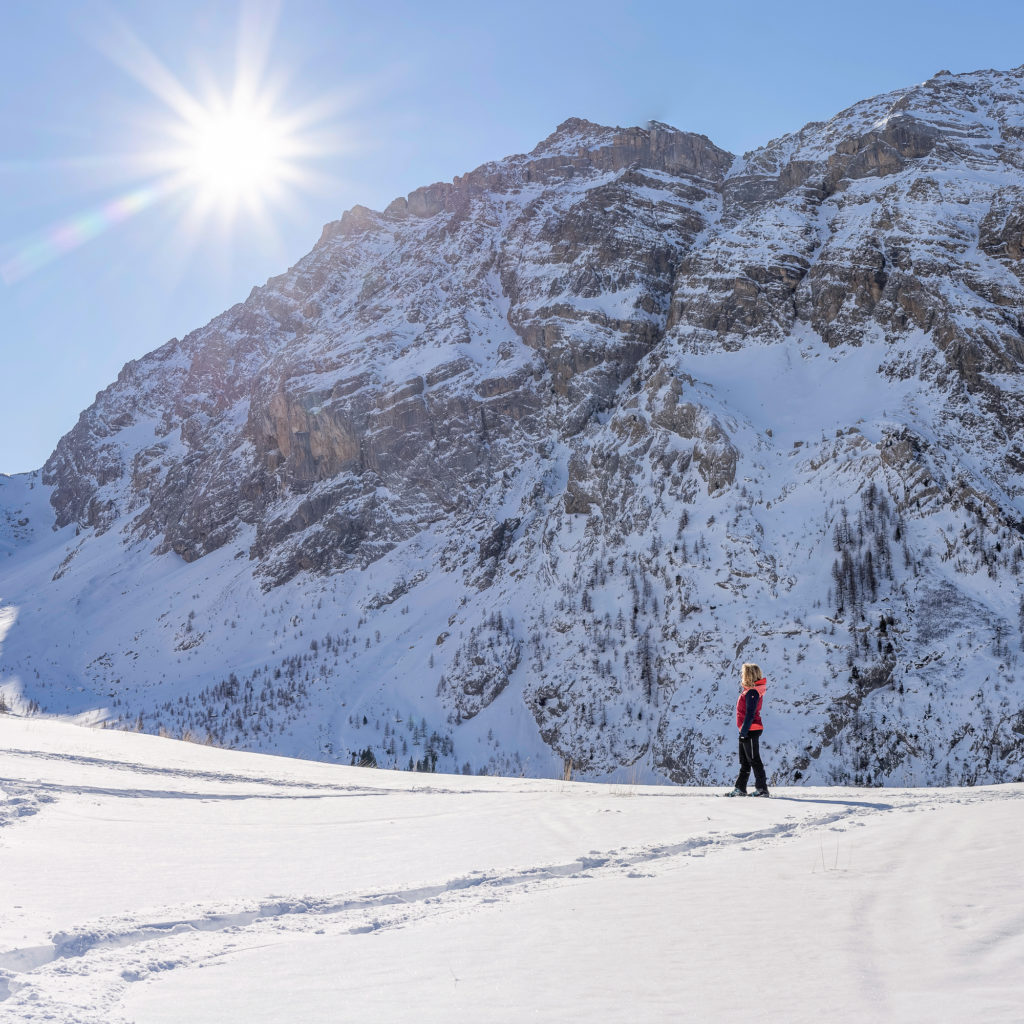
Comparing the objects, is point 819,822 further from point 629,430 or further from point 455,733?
point 629,430

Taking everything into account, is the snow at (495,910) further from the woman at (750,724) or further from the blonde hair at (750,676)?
the blonde hair at (750,676)

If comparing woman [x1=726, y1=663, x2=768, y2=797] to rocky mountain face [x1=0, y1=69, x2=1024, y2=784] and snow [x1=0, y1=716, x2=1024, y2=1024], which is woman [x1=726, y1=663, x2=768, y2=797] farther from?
rocky mountain face [x1=0, y1=69, x2=1024, y2=784]

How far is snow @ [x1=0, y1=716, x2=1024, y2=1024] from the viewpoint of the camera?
2791 mm

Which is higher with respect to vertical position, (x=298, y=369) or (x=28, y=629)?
(x=298, y=369)

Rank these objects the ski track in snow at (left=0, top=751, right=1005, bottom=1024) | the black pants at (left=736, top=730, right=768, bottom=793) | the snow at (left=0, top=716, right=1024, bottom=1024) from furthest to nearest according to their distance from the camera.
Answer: the black pants at (left=736, top=730, right=768, bottom=793)
the ski track in snow at (left=0, top=751, right=1005, bottom=1024)
the snow at (left=0, top=716, right=1024, bottom=1024)

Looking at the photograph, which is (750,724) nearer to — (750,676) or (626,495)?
(750,676)

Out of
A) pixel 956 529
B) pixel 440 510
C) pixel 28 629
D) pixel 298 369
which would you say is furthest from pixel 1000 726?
pixel 28 629

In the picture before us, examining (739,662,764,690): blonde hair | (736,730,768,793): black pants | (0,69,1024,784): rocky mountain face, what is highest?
(0,69,1024,784): rocky mountain face

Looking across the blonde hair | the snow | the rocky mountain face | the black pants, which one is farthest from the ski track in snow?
the rocky mountain face

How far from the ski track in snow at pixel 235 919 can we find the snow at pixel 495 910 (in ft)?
0.05

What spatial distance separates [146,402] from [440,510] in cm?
10789

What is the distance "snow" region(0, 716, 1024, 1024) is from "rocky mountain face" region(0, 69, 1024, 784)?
90.0ft

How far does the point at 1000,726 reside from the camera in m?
33.1

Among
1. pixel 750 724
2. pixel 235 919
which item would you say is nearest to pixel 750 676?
pixel 750 724
